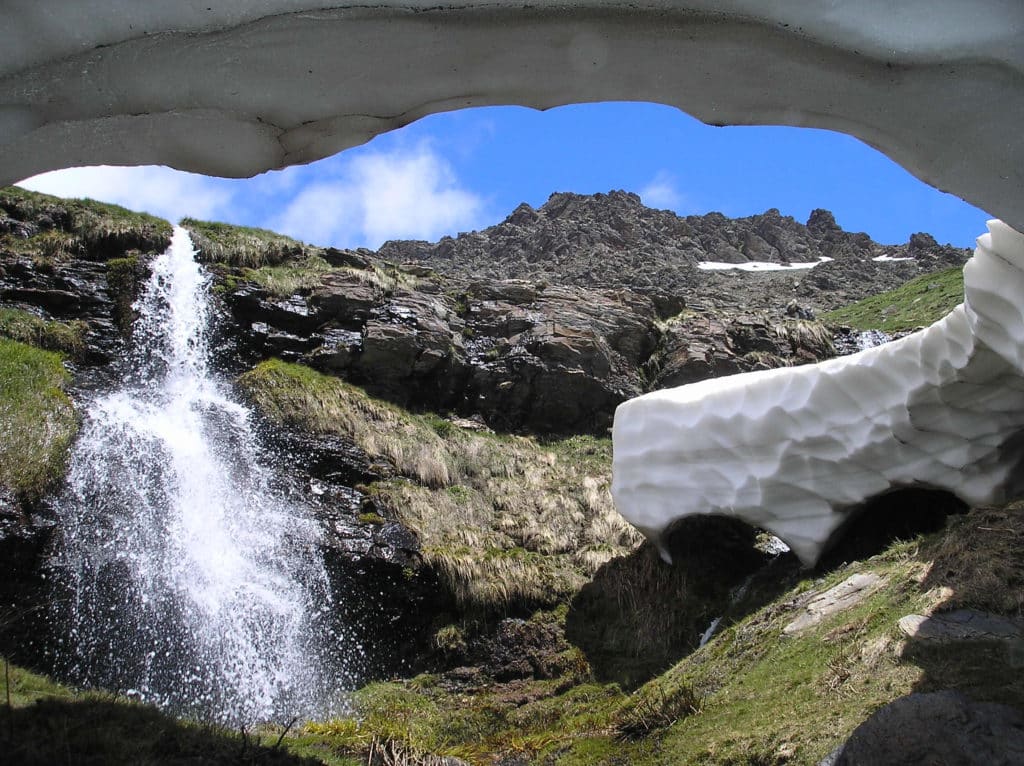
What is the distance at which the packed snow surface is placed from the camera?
Answer: 32.8 feet

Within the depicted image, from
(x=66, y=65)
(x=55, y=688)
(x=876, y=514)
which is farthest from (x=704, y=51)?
(x=876, y=514)

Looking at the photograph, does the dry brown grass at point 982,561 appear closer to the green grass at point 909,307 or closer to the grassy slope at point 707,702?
the grassy slope at point 707,702

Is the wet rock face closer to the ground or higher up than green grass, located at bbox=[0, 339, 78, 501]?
higher up

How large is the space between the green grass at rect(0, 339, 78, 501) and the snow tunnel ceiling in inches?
401

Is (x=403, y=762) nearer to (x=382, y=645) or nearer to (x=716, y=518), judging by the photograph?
(x=382, y=645)

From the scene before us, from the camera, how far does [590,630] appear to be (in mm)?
14047

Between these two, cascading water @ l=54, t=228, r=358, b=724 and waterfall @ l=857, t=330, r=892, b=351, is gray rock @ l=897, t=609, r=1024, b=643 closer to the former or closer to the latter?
cascading water @ l=54, t=228, r=358, b=724

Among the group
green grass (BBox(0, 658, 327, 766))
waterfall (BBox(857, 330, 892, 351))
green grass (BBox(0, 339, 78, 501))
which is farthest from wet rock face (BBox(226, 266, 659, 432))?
green grass (BBox(0, 658, 327, 766))

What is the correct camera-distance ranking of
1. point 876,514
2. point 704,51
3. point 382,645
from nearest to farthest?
point 704,51
point 876,514
point 382,645

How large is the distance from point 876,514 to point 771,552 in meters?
2.35

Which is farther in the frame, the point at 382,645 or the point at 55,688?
the point at 382,645

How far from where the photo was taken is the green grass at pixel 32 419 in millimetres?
13469

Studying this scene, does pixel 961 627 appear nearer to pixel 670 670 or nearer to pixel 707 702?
pixel 707 702

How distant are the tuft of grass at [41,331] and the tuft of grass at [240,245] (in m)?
5.60
